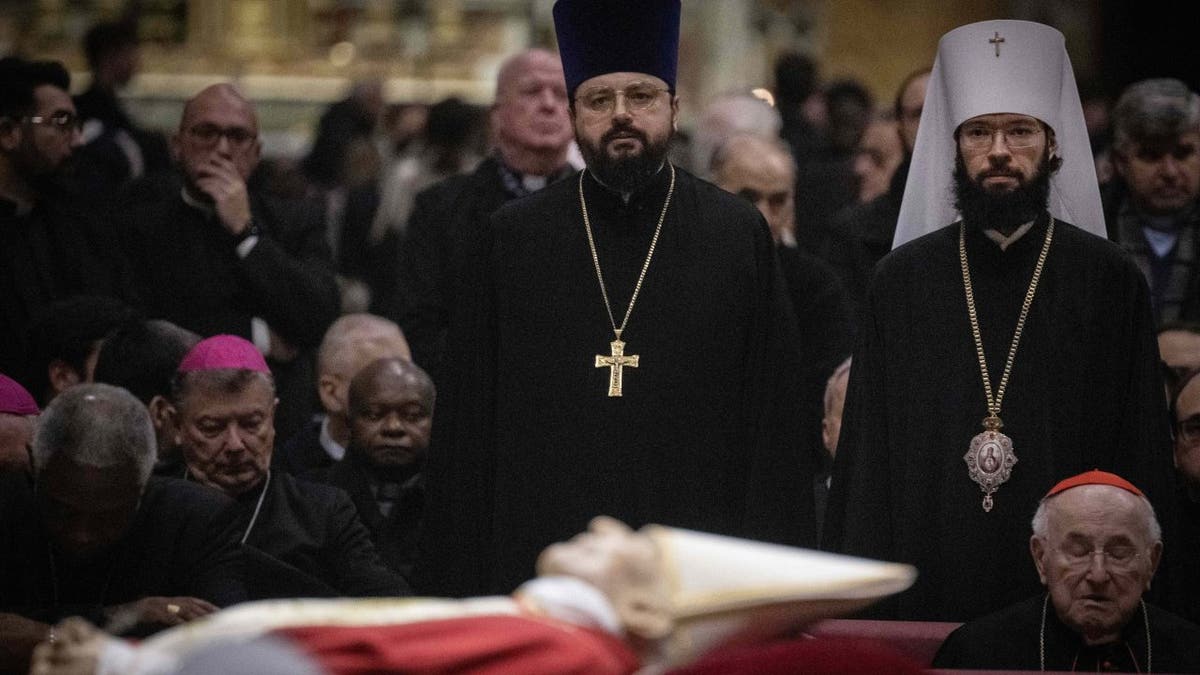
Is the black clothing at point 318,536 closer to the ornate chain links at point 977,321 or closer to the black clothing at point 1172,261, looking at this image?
the ornate chain links at point 977,321

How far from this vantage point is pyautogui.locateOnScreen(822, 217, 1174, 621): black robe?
17.4ft

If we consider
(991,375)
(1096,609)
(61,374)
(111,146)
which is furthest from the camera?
(111,146)

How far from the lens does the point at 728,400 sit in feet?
17.8

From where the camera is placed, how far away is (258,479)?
19.2ft

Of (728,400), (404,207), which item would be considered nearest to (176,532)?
(728,400)

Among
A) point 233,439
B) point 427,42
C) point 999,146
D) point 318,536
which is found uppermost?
point 427,42

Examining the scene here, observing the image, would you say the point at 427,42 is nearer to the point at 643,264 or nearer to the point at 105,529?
the point at 643,264

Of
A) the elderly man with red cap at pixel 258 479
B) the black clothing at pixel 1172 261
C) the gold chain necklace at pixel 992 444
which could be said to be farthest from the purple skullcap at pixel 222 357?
the black clothing at pixel 1172 261

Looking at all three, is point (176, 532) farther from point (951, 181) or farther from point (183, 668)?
point (951, 181)

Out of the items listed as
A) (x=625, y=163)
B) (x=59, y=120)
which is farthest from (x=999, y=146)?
(x=59, y=120)

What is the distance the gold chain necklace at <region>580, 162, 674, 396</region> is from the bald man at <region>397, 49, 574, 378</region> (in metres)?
1.48

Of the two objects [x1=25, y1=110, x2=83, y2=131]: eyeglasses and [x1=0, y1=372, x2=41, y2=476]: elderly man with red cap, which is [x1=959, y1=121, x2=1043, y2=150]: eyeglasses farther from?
[x1=25, y1=110, x2=83, y2=131]: eyeglasses

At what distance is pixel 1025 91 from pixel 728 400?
1.18m

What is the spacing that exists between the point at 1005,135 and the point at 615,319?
3.82 feet
